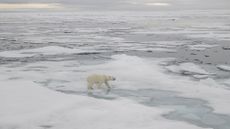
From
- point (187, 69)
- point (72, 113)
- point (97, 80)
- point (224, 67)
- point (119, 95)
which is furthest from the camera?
point (224, 67)

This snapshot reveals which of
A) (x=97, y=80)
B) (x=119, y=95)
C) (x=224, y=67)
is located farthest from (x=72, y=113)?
(x=224, y=67)

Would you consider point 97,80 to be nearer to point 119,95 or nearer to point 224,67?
point 119,95

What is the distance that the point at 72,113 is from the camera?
6863 millimetres

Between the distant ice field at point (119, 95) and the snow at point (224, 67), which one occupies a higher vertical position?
the distant ice field at point (119, 95)

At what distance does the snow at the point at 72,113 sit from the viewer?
6.30 metres

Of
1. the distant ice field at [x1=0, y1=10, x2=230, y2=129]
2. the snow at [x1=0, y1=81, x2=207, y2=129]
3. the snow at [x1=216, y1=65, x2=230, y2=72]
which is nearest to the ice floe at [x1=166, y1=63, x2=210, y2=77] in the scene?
the distant ice field at [x1=0, y1=10, x2=230, y2=129]

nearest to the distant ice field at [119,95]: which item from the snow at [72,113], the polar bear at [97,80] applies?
the snow at [72,113]

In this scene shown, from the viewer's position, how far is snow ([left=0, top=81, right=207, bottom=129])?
20.7ft

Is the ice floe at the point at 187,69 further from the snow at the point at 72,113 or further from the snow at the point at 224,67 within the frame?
the snow at the point at 72,113

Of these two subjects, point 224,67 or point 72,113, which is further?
point 224,67

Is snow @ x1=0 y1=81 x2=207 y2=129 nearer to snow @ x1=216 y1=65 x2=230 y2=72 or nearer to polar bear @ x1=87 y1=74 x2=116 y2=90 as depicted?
polar bear @ x1=87 y1=74 x2=116 y2=90

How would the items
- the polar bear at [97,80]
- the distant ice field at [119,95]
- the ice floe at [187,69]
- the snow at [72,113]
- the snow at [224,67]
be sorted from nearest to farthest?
the snow at [72,113] < the distant ice field at [119,95] < the polar bear at [97,80] < the ice floe at [187,69] < the snow at [224,67]

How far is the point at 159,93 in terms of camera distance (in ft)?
28.9

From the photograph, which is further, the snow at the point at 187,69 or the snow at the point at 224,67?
the snow at the point at 224,67
